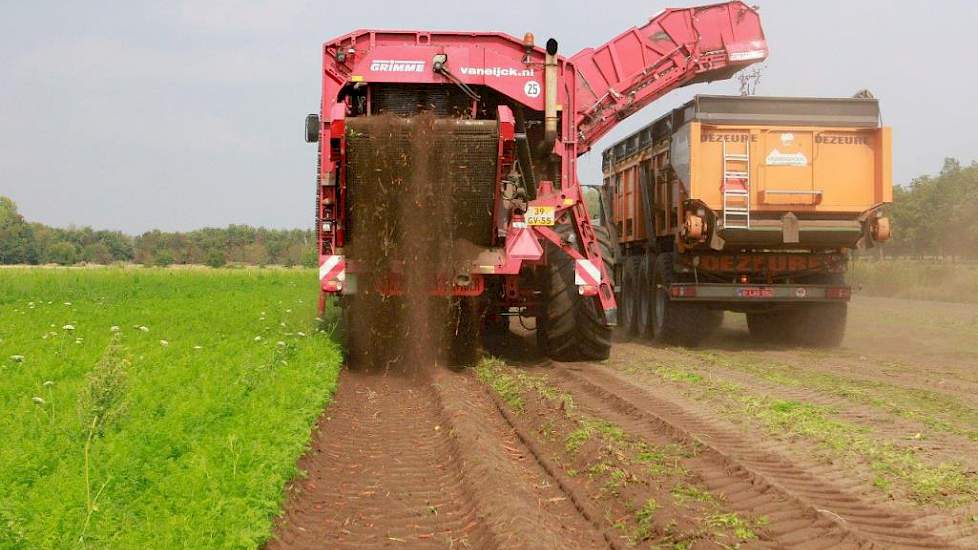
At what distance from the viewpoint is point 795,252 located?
Result: 12.9 m

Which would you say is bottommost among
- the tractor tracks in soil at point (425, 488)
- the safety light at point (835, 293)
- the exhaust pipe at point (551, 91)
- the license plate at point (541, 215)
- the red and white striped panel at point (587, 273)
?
the tractor tracks in soil at point (425, 488)

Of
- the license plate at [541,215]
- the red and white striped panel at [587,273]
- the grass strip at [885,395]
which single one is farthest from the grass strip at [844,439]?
the license plate at [541,215]

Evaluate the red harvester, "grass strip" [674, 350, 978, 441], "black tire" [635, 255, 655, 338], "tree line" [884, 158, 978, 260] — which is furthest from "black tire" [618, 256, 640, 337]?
"tree line" [884, 158, 978, 260]

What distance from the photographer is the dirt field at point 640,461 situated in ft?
14.3

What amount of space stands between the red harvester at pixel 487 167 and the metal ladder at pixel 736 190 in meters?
2.24

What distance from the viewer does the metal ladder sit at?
12156 millimetres

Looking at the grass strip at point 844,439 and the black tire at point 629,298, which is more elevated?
the black tire at point 629,298

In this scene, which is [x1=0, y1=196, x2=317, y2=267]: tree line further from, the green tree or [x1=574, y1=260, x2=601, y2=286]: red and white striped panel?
[x1=574, y1=260, x2=601, y2=286]: red and white striped panel

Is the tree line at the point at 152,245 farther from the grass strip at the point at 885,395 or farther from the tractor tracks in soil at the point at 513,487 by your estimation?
the tractor tracks in soil at the point at 513,487

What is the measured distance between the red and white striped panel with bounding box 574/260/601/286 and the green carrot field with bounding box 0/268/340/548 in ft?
8.65

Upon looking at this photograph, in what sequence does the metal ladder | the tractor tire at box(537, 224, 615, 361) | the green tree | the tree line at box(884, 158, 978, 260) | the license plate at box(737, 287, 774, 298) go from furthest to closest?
the green tree
the tree line at box(884, 158, 978, 260)
the license plate at box(737, 287, 774, 298)
the metal ladder
the tractor tire at box(537, 224, 615, 361)

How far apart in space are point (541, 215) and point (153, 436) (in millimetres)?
5049

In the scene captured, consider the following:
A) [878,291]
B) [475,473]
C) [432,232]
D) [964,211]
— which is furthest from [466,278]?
[964,211]

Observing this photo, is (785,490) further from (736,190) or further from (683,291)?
(683,291)
